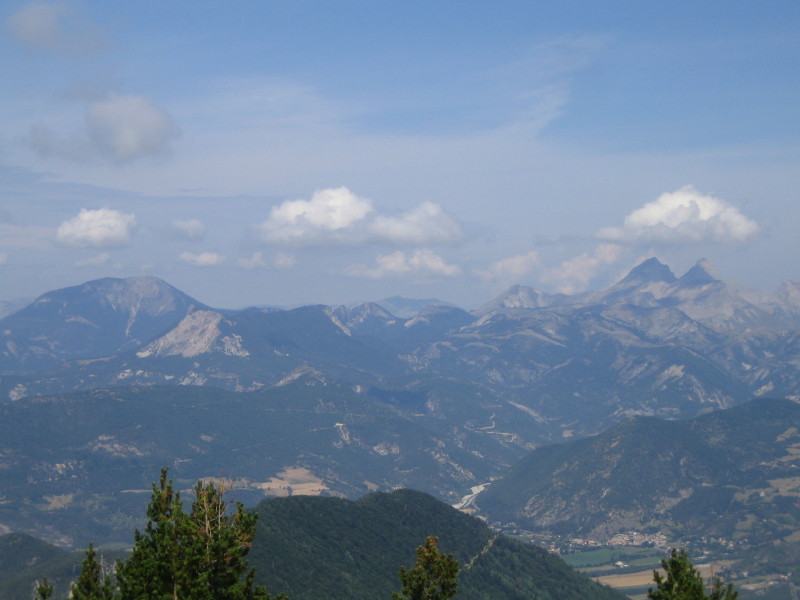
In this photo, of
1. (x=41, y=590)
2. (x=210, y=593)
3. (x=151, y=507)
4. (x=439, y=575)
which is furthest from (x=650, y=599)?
(x=41, y=590)

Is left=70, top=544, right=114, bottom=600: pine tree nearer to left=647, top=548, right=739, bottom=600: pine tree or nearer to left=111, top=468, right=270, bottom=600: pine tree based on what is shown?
left=111, top=468, right=270, bottom=600: pine tree

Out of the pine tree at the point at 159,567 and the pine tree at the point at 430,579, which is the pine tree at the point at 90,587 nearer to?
the pine tree at the point at 159,567

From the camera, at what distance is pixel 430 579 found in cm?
9950

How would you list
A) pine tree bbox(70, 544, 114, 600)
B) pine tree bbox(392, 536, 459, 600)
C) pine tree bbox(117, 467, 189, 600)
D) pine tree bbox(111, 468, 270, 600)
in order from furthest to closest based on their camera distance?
pine tree bbox(392, 536, 459, 600)
pine tree bbox(70, 544, 114, 600)
pine tree bbox(111, 468, 270, 600)
pine tree bbox(117, 467, 189, 600)

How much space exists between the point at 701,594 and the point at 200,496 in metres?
59.3

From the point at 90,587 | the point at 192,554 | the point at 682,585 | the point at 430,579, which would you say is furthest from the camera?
the point at 682,585

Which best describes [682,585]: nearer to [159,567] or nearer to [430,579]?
[430,579]

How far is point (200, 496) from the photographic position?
86.8m

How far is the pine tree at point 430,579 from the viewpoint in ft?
325

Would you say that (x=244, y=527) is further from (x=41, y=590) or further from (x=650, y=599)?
(x=650, y=599)

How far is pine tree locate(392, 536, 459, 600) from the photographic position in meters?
99.0

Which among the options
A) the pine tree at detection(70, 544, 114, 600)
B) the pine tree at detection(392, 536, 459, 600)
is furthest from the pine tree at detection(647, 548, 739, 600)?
the pine tree at detection(70, 544, 114, 600)

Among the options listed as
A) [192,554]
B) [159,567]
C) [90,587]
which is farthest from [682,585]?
[90,587]

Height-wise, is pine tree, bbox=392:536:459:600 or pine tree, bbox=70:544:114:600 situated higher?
pine tree, bbox=70:544:114:600
